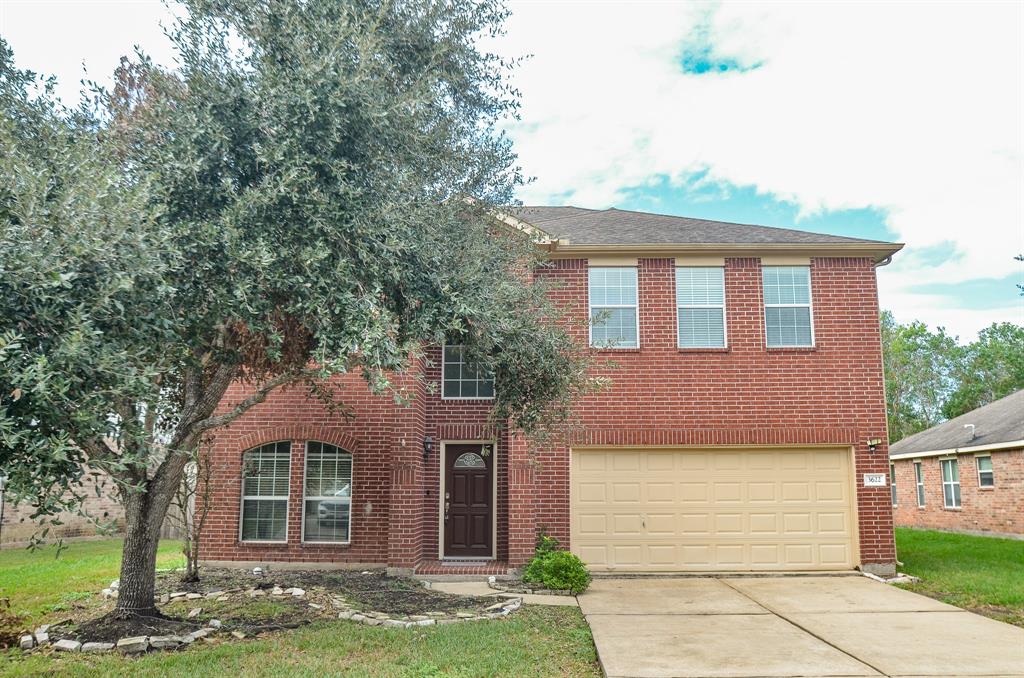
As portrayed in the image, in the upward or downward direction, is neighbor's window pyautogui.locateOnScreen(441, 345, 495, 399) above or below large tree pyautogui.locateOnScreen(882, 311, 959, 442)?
below

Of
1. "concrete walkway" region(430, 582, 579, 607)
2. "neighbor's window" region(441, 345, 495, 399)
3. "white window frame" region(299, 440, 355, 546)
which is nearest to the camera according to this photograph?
"concrete walkway" region(430, 582, 579, 607)

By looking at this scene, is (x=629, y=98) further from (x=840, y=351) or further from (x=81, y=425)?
(x=81, y=425)

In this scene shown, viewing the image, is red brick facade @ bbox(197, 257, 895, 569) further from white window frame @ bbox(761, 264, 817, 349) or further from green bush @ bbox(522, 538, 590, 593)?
green bush @ bbox(522, 538, 590, 593)

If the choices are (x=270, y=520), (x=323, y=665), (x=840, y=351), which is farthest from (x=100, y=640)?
(x=840, y=351)

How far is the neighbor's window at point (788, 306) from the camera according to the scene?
42.6 ft

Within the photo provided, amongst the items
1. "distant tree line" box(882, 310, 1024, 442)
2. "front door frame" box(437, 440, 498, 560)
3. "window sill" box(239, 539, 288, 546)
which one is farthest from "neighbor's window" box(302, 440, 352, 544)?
"distant tree line" box(882, 310, 1024, 442)

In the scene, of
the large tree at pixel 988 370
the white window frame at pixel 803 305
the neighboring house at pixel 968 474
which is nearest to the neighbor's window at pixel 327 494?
the white window frame at pixel 803 305

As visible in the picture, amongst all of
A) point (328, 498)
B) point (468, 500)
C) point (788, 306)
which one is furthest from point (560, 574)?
point (788, 306)

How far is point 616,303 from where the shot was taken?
43.0ft

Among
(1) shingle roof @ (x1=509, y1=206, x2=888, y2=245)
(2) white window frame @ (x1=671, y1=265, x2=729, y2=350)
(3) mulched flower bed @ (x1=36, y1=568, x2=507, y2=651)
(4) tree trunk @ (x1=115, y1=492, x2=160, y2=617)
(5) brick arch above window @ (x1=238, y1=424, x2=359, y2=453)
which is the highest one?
(1) shingle roof @ (x1=509, y1=206, x2=888, y2=245)

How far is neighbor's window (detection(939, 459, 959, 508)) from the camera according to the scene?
2291cm

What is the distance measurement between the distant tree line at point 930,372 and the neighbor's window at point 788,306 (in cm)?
3354

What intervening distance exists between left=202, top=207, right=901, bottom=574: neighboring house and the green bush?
1.26 m

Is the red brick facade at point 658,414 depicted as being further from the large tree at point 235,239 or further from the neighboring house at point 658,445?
the large tree at point 235,239
